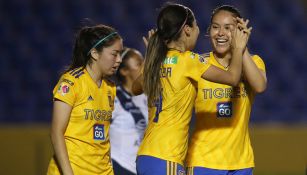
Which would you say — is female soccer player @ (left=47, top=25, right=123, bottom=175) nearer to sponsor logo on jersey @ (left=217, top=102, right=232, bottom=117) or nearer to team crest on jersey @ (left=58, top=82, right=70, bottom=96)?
team crest on jersey @ (left=58, top=82, right=70, bottom=96)

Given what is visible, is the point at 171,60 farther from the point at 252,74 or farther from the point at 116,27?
the point at 116,27

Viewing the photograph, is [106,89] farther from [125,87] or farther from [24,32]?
[24,32]

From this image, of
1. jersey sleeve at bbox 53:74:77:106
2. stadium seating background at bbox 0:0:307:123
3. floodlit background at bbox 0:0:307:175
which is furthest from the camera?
stadium seating background at bbox 0:0:307:123

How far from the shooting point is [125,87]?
20.7 feet

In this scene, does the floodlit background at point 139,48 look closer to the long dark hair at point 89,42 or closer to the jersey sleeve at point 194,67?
the long dark hair at point 89,42

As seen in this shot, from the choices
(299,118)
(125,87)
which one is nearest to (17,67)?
(299,118)

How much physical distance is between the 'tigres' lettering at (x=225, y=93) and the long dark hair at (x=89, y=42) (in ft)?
2.52

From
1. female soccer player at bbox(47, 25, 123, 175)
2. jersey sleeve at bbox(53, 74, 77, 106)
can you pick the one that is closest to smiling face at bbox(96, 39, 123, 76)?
female soccer player at bbox(47, 25, 123, 175)

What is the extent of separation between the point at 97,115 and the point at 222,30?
1.08m

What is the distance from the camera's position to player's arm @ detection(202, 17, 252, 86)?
14.9 ft

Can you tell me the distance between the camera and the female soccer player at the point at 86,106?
4.56m

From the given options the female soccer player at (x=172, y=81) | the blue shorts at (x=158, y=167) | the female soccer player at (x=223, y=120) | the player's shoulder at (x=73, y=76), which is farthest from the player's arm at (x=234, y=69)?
the player's shoulder at (x=73, y=76)

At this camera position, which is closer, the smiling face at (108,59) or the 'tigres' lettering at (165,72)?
the 'tigres' lettering at (165,72)

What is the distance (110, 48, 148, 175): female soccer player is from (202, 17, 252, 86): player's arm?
1.71 metres
